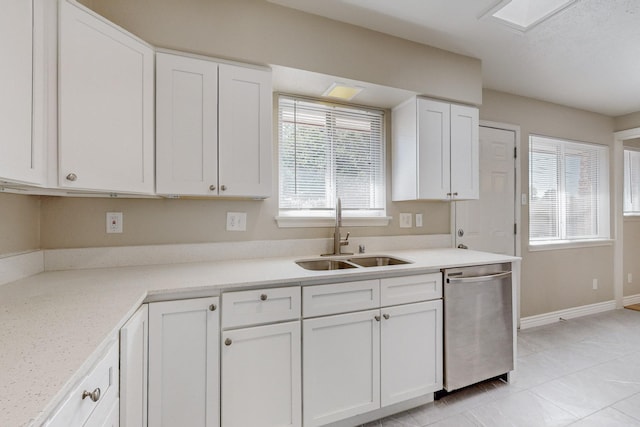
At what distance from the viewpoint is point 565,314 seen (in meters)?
3.48

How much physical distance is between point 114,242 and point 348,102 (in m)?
2.02

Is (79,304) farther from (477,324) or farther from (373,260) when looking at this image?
(477,324)

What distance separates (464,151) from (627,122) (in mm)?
3288

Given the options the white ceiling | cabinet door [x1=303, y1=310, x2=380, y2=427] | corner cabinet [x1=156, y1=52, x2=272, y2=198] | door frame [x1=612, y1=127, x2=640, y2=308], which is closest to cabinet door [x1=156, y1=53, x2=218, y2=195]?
corner cabinet [x1=156, y1=52, x2=272, y2=198]

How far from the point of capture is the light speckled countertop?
22.9 inches

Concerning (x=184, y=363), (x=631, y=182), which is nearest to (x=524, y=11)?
(x=184, y=363)

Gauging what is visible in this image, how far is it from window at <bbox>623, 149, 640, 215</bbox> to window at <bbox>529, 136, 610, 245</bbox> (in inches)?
23.2

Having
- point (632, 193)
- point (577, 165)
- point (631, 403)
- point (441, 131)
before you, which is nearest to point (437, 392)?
point (631, 403)

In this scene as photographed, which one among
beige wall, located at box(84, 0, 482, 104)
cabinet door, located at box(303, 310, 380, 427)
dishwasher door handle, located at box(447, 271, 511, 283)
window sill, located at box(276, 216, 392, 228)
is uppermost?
beige wall, located at box(84, 0, 482, 104)

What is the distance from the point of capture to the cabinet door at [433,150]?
2.30 meters

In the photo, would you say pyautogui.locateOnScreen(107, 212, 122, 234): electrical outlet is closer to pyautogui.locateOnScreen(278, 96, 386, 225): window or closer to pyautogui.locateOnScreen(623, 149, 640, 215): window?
pyautogui.locateOnScreen(278, 96, 386, 225): window

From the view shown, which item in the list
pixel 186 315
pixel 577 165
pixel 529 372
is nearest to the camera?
pixel 186 315

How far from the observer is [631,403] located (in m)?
1.93

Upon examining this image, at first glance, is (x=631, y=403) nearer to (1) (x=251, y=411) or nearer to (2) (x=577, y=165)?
(1) (x=251, y=411)
